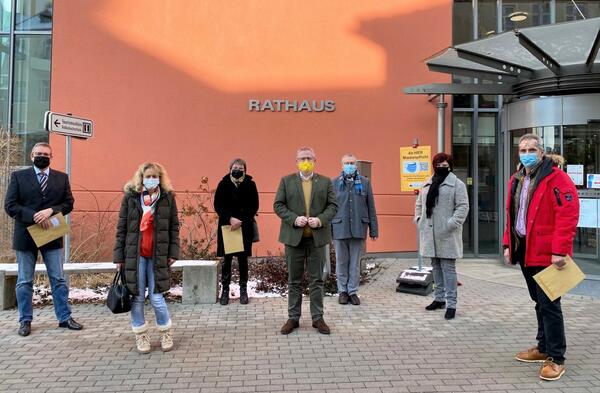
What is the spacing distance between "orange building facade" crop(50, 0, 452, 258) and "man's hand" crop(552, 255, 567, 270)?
238 inches

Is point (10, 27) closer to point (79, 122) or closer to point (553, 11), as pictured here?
point (79, 122)

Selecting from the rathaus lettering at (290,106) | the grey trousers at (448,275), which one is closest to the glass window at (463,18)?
the rathaus lettering at (290,106)

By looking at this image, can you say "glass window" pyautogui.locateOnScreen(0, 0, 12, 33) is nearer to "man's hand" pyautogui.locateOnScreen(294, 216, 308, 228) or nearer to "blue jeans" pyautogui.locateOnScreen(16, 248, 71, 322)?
"blue jeans" pyautogui.locateOnScreen(16, 248, 71, 322)

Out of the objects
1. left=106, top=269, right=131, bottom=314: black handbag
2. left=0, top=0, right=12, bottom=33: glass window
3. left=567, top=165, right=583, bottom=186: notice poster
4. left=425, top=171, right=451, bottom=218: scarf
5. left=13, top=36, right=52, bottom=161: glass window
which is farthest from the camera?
left=0, top=0, right=12, bottom=33: glass window

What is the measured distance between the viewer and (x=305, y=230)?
5160 millimetres

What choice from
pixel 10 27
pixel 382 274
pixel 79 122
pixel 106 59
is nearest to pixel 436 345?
pixel 382 274

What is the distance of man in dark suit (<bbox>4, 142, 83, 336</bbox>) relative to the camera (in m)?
5.10

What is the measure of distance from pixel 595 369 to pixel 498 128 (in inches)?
277

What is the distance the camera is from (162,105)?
33.1 ft

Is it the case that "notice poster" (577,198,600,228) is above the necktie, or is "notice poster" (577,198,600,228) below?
below

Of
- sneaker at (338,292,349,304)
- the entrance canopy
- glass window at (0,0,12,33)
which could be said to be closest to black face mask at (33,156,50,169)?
sneaker at (338,292,349,304)

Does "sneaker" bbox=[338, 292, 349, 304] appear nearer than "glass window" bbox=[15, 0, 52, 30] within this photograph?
Yes

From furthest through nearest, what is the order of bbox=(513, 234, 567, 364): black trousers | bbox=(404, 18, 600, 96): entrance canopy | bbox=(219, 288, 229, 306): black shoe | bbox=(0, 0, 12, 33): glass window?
bbox=(0, 0, 12, 33): glass window, bbox=(404, 18, 600, 96): entrance canopy, bbox=(219, 288, 229, 306): black shoe, bbox=(513, 234, 567, 364): black trousers

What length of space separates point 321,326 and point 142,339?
1.83 m
